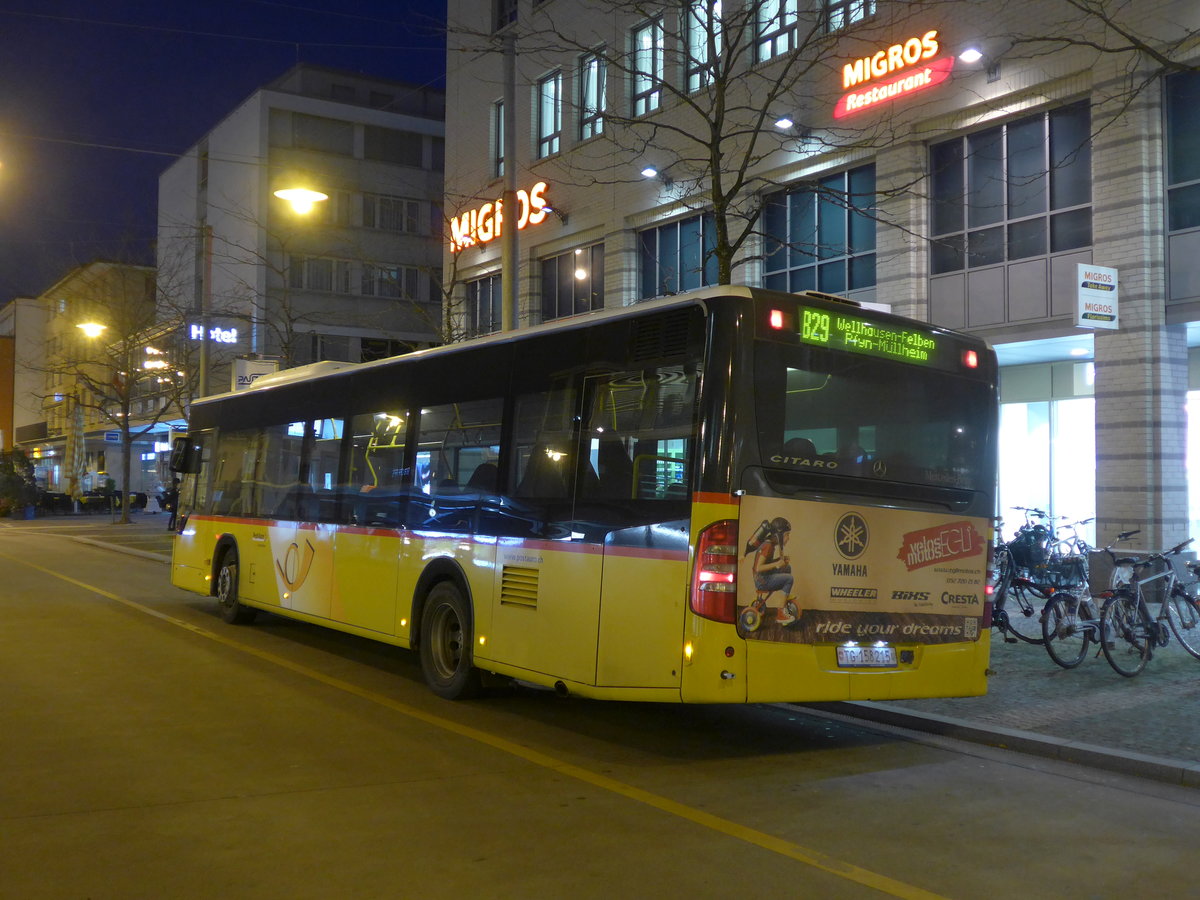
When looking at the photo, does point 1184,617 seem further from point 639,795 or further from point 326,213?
point 326,213

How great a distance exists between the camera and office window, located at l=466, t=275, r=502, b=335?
95.9ft

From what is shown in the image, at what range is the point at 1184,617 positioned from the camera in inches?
447

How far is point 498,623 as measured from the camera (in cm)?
888

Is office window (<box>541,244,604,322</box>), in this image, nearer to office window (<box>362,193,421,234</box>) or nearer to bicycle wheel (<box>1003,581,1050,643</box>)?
bicycle wheel (<box>1003,581,1050,643</box>)

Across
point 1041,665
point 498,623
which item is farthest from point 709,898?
point 1041,665

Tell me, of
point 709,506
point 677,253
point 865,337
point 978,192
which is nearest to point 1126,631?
point 865,337

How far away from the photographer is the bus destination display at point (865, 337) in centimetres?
758

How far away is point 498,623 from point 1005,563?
685 centimetres

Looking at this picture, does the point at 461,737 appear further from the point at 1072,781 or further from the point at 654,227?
the point at 654,227

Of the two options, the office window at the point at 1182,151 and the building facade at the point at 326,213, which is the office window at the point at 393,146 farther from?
the office window at the point at 1182,151

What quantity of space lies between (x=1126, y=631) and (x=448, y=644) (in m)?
6.36

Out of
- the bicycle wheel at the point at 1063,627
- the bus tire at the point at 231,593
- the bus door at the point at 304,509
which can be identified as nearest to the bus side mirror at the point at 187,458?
the bus tire at the point at 231,593

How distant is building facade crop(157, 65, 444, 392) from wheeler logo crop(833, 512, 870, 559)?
41.4m

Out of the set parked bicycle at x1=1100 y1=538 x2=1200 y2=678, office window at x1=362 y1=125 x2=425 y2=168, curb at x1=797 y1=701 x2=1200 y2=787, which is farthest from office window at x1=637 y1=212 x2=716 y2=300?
office window at x1=362 y1=125 x2=425 y2=168
